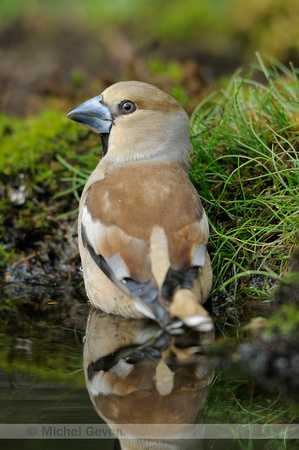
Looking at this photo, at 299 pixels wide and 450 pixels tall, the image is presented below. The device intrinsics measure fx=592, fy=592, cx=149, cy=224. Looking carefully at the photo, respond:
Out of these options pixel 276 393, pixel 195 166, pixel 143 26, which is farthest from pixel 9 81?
pixel 276 393

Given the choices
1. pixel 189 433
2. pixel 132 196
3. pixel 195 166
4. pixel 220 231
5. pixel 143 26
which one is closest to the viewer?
pixel 189 433

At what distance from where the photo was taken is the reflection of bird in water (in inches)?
117

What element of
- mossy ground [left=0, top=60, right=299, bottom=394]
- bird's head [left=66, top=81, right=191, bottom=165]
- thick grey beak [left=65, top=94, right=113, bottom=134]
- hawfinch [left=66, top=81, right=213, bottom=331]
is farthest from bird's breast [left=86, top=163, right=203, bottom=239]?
Answer: mossy ground [left=0, top=60, right=299, bottom=394]

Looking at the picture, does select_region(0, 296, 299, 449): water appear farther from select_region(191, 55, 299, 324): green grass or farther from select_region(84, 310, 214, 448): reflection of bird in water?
select_region(191, 55, 299, 324): green grass

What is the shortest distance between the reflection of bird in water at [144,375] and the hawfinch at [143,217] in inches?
6.8

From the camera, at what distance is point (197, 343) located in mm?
3871

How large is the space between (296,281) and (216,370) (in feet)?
2.48

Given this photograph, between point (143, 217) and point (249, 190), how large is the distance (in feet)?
4.84

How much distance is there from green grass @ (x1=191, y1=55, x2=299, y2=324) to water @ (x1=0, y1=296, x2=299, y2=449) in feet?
2.93

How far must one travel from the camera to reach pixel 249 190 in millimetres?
5285

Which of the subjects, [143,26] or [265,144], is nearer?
[265,144]

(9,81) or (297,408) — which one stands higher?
(297,408)

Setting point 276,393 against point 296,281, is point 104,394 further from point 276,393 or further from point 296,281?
point 296,281

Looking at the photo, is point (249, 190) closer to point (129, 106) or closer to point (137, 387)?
point (129, 106)
